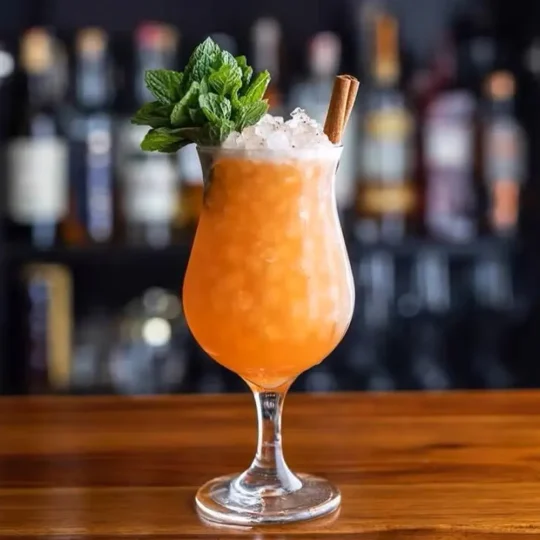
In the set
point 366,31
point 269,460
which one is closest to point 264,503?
Result: point 269,460

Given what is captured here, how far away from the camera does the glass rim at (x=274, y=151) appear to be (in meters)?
0.77

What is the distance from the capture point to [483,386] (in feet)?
6.76

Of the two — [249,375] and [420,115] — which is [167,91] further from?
[420,115]

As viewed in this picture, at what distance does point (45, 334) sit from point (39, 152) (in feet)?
1.13

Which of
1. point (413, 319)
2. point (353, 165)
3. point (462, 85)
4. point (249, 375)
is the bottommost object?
point (413, 319)

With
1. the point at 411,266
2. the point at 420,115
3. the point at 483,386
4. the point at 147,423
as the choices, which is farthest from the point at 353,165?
the point at 147,423

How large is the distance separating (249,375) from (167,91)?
225mm

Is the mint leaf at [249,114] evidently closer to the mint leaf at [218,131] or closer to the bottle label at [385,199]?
the mint leaf at [218,131]

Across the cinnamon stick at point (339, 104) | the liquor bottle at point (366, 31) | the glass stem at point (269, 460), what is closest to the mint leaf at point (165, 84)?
the cinnamon stick at point (339, 104)

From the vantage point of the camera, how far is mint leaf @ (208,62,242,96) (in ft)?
2.49

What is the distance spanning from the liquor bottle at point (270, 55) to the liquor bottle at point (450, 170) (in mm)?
284

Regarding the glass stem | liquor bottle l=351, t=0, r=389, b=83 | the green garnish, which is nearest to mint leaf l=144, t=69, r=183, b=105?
the green garnish

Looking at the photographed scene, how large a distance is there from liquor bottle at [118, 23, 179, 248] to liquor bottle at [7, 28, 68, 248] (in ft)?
0.37

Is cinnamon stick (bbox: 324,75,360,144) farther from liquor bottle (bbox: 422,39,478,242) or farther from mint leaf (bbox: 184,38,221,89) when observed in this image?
liquor bottle (bbox: 422,39,478,242)
